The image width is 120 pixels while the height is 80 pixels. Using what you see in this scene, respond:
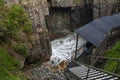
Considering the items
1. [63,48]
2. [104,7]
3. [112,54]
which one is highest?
[104,7]

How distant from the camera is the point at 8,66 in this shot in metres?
18.9

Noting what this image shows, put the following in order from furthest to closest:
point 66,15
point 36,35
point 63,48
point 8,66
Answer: point 66,15
point 63,48
point 36,35
point 8,66

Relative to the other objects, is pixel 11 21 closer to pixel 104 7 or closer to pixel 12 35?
pixel 12 35

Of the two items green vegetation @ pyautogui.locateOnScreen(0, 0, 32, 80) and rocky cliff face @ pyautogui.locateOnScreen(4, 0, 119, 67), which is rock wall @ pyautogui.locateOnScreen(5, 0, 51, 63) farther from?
rocky cliff face @ pyautogui.locateOnScreen(4, 0, 119, 67)

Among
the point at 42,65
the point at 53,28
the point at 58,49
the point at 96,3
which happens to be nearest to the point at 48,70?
the point at 42,65

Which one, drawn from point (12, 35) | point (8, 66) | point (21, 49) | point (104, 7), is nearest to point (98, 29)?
point (21, 49)

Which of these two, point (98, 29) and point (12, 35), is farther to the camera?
point (98, 29)

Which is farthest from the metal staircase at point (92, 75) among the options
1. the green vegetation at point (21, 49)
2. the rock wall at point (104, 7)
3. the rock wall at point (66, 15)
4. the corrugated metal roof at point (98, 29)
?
the rock wall at point (104, 7)

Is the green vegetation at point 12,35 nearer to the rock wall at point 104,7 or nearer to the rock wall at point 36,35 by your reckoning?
the rock wall at point 36,35

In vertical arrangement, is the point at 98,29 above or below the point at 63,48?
above

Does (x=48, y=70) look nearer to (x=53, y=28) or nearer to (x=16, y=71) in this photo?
(x=16, y=71)

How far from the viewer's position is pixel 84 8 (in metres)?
46.2

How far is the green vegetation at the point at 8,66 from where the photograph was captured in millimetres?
16859

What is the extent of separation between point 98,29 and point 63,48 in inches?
602
